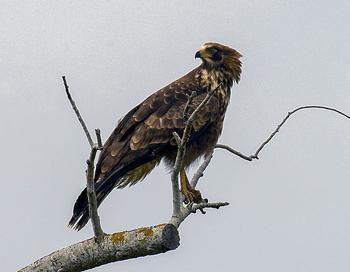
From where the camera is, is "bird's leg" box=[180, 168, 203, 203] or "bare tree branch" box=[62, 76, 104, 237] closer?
"bare tree branch" box=[62, 76, 104, 237]

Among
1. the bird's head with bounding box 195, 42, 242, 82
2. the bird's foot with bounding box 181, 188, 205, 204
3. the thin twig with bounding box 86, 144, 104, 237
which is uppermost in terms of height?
the bird's head with bounding box 195, 42, 242, 82

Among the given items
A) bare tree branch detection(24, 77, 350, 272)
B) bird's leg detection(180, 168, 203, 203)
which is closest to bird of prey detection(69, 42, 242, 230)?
bird's leg detection(180, 168, 203, 203)

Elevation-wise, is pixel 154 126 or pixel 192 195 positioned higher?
pixel 154 126

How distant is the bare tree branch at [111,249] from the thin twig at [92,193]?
0.32 feet

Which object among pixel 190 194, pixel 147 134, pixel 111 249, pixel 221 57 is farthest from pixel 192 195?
pixel 111 249

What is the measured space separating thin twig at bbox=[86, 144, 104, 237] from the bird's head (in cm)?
422

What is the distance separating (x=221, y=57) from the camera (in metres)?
10.9

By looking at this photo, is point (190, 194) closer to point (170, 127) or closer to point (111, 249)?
point (170, 127)

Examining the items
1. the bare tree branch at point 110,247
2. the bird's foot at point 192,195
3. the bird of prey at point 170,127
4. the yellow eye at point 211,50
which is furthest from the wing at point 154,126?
the bare tree branch at point 110,247

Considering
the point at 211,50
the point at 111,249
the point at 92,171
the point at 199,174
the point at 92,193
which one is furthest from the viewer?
the point at 211,50

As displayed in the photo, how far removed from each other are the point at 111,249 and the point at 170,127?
10.8 ft

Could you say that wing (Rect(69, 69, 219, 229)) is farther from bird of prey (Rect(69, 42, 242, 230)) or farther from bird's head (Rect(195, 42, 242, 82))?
bird's head (Rect(195, 42, 242, 82))

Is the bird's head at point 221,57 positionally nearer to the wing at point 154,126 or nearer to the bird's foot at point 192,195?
the wing at point 154,126

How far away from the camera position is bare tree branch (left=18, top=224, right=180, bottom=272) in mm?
6953
